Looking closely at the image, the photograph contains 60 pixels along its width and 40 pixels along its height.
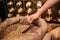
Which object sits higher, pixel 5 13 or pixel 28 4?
pixel 28 4

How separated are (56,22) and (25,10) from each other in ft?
2.24

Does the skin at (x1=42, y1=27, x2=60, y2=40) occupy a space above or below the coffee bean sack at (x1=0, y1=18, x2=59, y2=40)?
below

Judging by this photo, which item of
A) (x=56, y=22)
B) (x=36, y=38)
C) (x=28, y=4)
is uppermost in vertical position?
(x=28, y=4)

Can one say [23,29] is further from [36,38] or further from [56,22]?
[56,22]

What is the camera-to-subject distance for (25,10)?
9.24ft

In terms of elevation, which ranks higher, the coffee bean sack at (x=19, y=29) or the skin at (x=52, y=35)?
the coffee bean sack at (x=19, y=29)

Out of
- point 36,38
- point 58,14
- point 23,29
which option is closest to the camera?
point 36,38

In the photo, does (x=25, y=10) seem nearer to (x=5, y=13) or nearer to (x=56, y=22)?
(x=5, y=13)

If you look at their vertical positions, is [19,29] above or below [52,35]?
above

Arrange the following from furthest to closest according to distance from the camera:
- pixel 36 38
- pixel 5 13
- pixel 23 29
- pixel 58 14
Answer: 1. pixel 5 13
2. pixel 58 14
3. pixel 23 29
4. pixel 36 38

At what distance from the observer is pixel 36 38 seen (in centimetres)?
131

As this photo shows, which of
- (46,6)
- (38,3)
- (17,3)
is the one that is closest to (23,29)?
(46,6)

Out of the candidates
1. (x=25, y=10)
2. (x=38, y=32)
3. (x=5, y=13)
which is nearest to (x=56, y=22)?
(x=25, y=10)

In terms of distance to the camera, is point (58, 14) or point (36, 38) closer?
point (36, 38)
